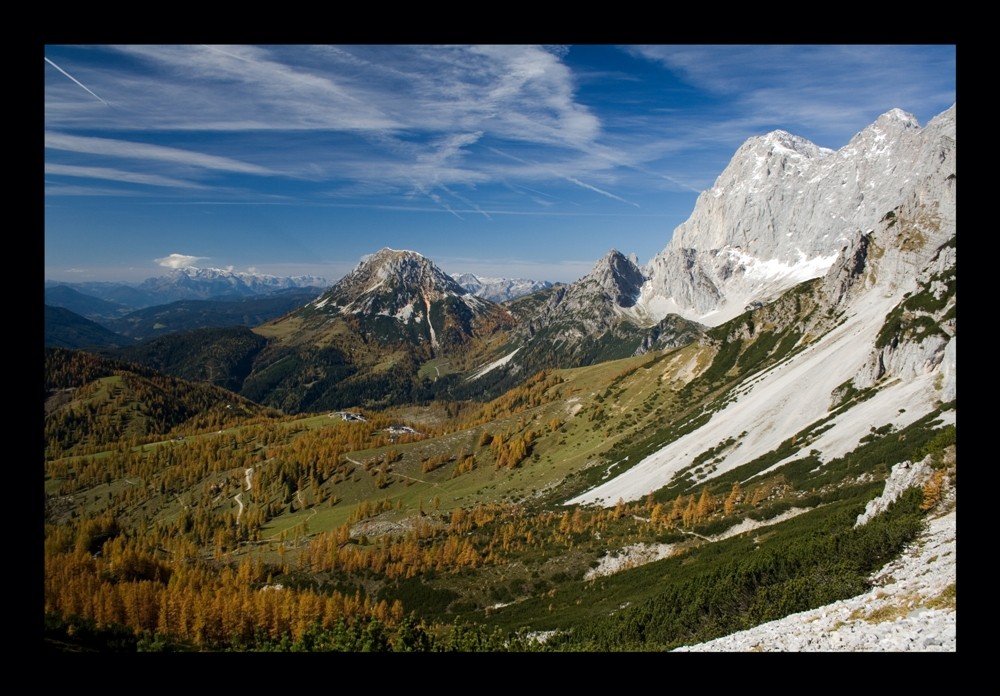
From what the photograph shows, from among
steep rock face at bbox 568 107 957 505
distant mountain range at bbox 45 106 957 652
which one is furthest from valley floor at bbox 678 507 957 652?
steep rock face at bbox 568 107 957 505

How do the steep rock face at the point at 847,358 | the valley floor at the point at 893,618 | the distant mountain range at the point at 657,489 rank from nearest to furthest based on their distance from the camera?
the valley floor at the point at 893,618, the distant mountain range at the point at 657,489, the steep rock face at the point at 847,358

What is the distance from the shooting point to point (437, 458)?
4909 inches

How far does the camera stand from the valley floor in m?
8.66

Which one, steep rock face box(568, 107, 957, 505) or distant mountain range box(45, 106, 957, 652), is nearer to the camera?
distant mountain range box(45, 106, 957, 652)

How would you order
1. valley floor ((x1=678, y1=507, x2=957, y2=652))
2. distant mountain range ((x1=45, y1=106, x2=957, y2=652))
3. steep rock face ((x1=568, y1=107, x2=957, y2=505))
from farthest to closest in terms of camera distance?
1. steep rock face ((x1=568, y1=107, x2=957, y2=505))
2. distant mountain range ((x1=45, y1=106, x2=957, y2=652))
3. valley floor ((x1=678, y1=507, x2=957, y2=652))

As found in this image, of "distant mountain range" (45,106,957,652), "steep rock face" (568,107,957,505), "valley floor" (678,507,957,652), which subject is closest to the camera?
"valley floor" (678,507,957,652)

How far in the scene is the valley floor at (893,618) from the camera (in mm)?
8664

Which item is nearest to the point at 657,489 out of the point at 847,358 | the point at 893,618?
the point at 847,358

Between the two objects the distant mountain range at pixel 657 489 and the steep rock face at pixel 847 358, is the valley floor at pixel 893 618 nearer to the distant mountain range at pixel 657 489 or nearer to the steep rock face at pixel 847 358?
the distant mountain range at pixel 657 489

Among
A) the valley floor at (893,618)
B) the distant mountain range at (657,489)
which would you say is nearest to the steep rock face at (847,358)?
the distant mountain range at (657,489)

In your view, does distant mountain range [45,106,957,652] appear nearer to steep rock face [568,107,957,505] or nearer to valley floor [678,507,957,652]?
valley floor [678,507,957,652]
